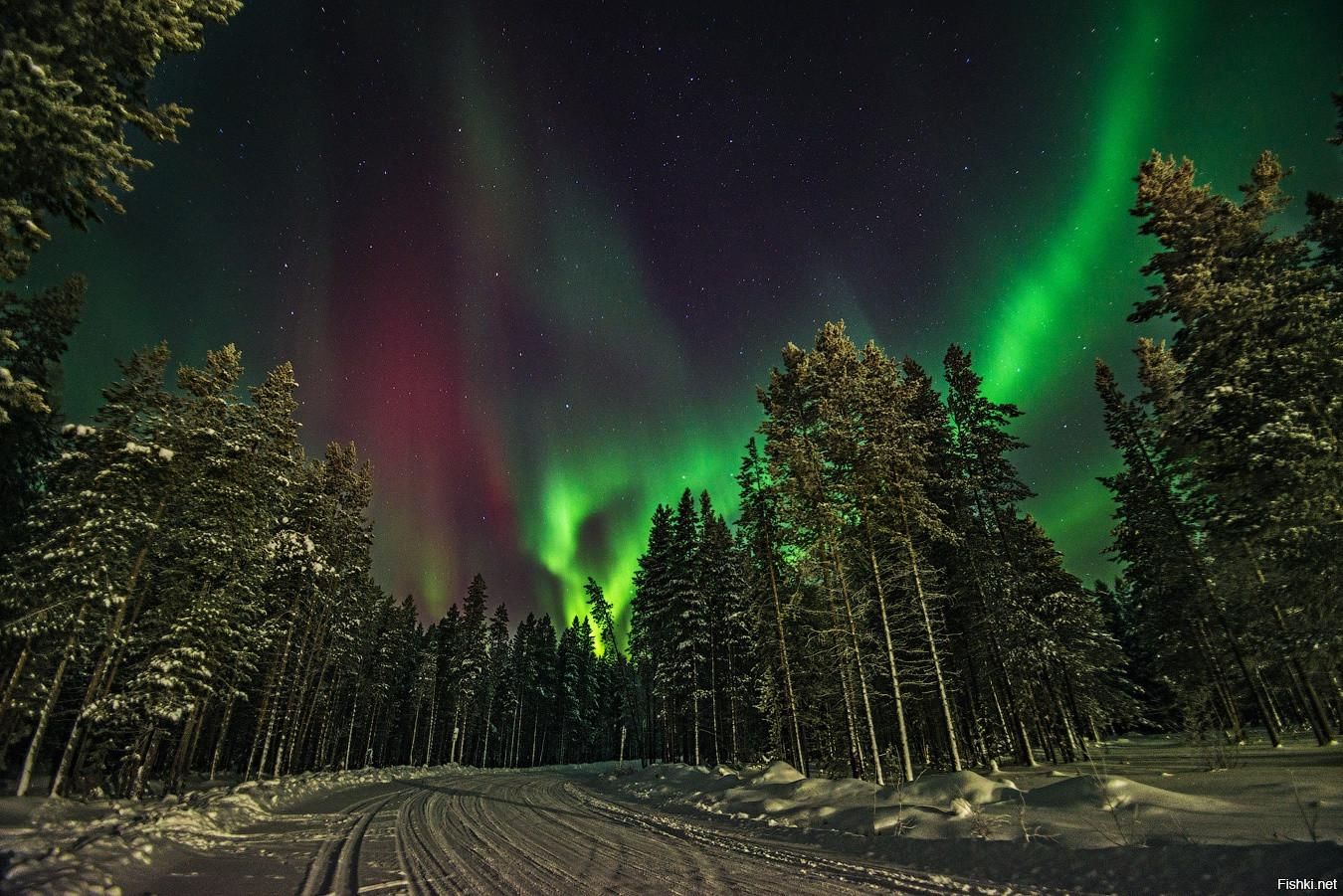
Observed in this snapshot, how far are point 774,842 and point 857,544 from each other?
11.3m

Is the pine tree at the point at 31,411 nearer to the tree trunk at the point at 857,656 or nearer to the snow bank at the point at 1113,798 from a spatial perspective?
the tree trunk at the point at 857,656

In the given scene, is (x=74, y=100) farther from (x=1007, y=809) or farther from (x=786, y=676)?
(x=786, y=676)

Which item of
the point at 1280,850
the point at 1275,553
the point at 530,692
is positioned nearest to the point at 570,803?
the point at 1280,850

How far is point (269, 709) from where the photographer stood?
2734cm

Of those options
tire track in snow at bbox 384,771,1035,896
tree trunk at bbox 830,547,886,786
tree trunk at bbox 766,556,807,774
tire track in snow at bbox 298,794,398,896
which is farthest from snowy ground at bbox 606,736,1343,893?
tree trunk at bbox 766,556,807,774

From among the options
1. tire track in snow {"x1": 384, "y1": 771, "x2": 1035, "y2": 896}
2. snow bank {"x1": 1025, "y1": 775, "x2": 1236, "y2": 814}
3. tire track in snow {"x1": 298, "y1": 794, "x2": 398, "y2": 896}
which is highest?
snow bank {"x1": 1025, "y1": 775, "x2": 1236, "y2": 814}

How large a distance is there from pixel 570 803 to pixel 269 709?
2000 centimetres

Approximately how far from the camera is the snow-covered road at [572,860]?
683 centimetres

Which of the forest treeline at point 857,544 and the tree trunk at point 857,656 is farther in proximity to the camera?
the tree trunk at point 857,656

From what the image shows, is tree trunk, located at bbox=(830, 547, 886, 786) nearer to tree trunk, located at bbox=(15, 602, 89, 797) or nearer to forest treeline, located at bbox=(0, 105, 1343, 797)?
forest treeline, located at bbox=(0, 105, 1343, 797)

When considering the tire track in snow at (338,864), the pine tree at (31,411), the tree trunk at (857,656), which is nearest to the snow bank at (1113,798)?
the tree trunk at (857,656)

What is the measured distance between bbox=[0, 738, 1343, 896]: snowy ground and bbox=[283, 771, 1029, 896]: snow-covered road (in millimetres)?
55

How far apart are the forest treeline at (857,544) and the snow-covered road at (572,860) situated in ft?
28.2

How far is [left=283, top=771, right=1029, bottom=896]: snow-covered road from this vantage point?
269 inches
